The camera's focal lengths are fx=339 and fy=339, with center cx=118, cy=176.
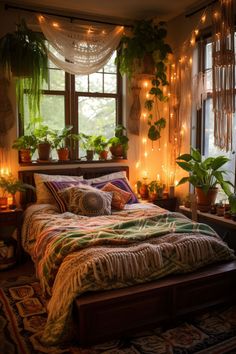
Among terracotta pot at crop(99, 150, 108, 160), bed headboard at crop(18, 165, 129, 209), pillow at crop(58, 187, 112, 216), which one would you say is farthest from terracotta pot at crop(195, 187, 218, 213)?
terracotta pot at crop(99, 150, 108, 160)

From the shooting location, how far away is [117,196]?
11.9ft

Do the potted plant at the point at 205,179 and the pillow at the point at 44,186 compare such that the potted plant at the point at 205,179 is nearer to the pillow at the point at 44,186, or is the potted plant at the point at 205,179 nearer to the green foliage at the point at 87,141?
the green foliage at the point at 87,141

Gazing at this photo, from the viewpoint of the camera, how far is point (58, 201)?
11.5ft

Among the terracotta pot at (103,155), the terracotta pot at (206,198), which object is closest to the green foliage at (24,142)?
the terracotta pot at (103,155)

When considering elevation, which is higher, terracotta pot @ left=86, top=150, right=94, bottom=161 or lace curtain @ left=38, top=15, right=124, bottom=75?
lace curtain @ left=38, top=15, right=124, bottom=75

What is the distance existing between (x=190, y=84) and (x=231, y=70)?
0.74m

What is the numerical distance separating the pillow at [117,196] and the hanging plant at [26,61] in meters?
1.17

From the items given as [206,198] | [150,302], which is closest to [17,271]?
[150,302]

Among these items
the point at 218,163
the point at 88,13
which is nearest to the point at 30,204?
the point at 218,163

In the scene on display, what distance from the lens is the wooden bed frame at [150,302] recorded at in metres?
2.10

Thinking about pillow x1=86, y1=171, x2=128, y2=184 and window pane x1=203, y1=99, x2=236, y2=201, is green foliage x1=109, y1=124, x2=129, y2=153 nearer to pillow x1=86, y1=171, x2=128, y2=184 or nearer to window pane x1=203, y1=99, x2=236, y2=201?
pillow x1=86, y1=171, x2=128, y2=184

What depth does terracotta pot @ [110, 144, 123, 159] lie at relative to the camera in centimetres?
423

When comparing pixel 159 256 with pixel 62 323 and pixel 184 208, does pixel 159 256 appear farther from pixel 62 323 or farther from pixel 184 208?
pixel 184 208

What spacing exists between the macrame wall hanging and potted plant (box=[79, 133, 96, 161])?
1.50 meters
